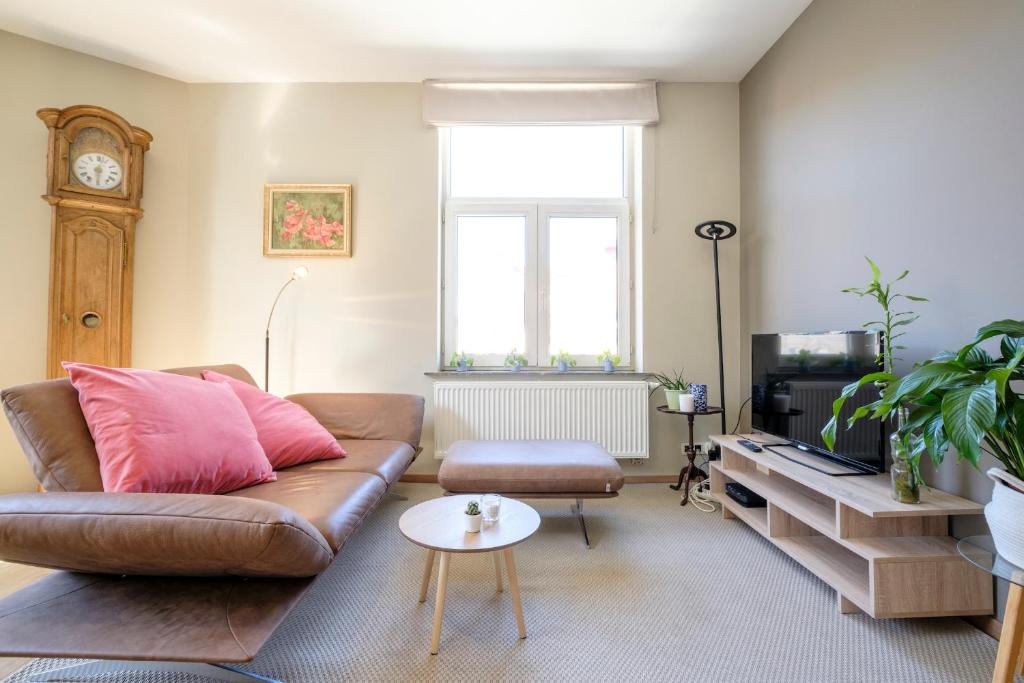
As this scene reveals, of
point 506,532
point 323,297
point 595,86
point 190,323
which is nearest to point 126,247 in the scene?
point 190,323

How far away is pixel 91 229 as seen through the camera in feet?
8.97

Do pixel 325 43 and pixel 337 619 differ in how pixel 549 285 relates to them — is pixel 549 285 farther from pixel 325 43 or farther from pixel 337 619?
pixel 337 619

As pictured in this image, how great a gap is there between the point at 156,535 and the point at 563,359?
248cm

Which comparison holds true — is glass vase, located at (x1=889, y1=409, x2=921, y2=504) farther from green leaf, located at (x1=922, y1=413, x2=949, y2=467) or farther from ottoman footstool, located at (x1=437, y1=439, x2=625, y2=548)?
ottoman footstool, located at (x1=437, y1=439, x2=625, y2=548)

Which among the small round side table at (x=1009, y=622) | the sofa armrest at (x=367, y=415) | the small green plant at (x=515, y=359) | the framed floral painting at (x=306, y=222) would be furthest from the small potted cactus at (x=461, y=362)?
the small round side table at (x=1009, y=622)

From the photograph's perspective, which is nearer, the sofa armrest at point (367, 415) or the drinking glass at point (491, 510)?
the drinking glass at point (491, 510)

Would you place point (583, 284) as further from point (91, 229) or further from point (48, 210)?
point (48, 210)

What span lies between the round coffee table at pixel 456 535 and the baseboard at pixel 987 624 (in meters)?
1.53

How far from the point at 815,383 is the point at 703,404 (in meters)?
0.75

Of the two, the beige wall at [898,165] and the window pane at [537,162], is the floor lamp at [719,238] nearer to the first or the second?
the beige wall at [898,165]

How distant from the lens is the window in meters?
3.26

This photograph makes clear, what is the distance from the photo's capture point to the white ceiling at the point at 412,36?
96.6 inches

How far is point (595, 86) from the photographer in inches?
122

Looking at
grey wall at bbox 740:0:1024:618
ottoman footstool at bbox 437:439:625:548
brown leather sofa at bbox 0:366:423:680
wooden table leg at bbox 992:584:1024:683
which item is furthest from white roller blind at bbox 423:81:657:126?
wooden table leg at bbox 992:584:1024:683
